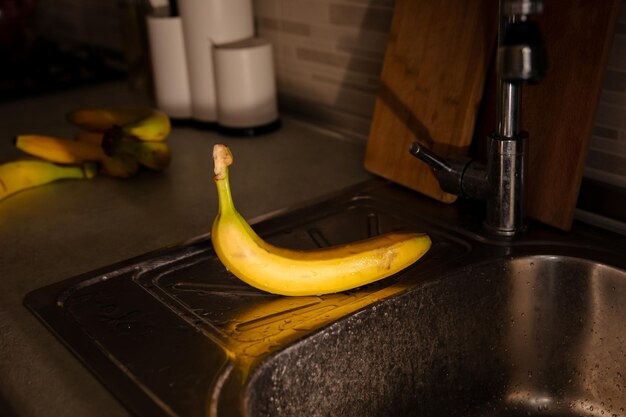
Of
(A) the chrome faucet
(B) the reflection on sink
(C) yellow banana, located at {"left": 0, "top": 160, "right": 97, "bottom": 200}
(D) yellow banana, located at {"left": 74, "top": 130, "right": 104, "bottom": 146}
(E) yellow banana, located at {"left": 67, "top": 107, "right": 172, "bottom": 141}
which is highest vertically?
(A) the chrome faucet

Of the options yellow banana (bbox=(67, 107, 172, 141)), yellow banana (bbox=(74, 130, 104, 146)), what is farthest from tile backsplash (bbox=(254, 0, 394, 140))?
yellow banana (bbox=(74, 130, 104, 146))

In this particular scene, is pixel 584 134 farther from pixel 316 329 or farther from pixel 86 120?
pixel 86 120

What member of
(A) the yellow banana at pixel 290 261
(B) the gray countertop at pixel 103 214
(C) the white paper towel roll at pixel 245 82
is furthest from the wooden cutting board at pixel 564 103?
(C) the white paper towel roll at pixel 245 82

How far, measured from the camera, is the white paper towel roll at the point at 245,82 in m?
1.38

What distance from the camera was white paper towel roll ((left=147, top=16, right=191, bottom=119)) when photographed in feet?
4.80

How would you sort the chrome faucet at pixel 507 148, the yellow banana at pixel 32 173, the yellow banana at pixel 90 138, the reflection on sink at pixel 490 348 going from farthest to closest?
the yellow banana at pixel 90 138 < the yellow banana at pixel 32 173 < the reflection on sink at pixel 490 348 < the chrome faucet at pixel 507 148

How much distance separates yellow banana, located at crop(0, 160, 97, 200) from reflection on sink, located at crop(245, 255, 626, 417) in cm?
66

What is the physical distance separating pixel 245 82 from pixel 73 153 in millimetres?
322

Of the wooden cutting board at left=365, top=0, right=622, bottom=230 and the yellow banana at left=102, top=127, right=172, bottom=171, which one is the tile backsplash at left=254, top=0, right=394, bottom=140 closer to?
the wooden cutting board at left=365, top=0, right=622, bottom=230

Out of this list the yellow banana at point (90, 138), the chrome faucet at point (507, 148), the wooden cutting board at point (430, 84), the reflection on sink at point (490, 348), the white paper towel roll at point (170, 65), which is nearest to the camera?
the chrome faucet at point (507, 148)

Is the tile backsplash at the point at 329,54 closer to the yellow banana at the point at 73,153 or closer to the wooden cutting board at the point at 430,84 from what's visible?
the wooden cutting board at the point at 430,84

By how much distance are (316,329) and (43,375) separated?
275mm

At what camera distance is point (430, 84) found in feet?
3.53

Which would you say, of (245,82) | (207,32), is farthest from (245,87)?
(207,32)
